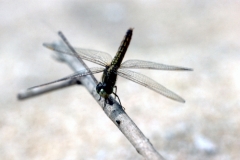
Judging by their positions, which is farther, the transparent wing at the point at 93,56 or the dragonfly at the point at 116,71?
the transparent wing at the point at 93,56

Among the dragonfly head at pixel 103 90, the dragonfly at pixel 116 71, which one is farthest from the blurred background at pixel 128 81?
the dragonfly head at pixel 103 90

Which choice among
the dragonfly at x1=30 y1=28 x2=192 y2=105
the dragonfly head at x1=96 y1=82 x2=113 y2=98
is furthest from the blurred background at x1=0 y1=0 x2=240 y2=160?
the dragonfly head at x1=96 y1=82 x2=113 y2=98

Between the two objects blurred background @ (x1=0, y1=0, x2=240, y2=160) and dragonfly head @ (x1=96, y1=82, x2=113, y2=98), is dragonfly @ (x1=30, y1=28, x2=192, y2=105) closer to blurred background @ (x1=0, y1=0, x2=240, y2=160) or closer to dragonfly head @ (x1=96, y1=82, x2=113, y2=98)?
dragonfly head @ (x1=96, y1=82, x2=113, y2=98)

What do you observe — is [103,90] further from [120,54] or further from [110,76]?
[120,54]

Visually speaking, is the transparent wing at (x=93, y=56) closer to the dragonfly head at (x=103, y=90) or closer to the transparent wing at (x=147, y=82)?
the transparent wing at (x=147, y=82)

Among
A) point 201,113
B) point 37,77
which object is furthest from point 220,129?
point 37,77

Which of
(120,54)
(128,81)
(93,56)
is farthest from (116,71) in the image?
(128,81)

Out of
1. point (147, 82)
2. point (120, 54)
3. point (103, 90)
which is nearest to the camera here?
point (103, 90)
